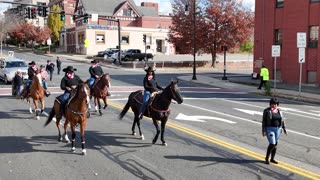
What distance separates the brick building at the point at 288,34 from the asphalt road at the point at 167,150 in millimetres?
15815

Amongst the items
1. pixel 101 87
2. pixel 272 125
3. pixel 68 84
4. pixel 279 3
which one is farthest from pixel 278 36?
pixel 272 125

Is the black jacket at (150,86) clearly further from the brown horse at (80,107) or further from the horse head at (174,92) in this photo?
the brown horse at (80,107)

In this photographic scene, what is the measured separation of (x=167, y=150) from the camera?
1038cm

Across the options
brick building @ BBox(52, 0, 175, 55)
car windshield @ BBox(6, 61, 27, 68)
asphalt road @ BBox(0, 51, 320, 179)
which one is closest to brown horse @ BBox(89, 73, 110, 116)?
asphalt road @ BBox(0, 51, 320, 179)

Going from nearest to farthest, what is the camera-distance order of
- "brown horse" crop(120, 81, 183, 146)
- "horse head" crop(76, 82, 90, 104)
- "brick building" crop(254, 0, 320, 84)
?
"horse head" crop(76, 82, 90, 104), "brown horse" crop(120, 81, 183, 146), "brick building" crop(254, 0, 320, 84)

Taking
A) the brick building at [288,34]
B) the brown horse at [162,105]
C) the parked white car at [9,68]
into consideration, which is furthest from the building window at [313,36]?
the brown horse at [162,105]

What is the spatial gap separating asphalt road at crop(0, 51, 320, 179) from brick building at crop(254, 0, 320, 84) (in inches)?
623

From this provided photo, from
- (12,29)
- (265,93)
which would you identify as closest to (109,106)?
(265,93)

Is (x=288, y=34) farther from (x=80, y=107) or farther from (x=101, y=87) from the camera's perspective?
(x=80, y=107)

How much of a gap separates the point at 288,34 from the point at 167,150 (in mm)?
25525

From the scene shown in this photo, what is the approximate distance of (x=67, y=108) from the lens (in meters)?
10.3

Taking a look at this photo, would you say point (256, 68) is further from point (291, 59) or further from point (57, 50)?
point (57, 50)

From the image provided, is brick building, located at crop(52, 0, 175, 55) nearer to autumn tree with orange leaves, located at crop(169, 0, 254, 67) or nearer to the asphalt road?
autumn tree with orange leaves, located at crop(169, 0, 254, 67)

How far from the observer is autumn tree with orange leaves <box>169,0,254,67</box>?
5259cm
